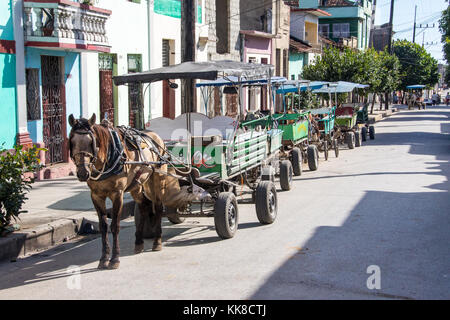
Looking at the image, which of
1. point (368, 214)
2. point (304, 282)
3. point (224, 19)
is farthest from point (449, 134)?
point (304, 282)

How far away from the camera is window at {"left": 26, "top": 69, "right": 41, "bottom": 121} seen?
13906 mm

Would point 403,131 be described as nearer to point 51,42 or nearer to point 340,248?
point 51,42

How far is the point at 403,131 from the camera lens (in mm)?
30672

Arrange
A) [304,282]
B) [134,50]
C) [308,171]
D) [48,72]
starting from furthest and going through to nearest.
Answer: [134,50], [308,171], [48,72], [304,282]

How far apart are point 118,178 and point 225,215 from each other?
177 centimetres


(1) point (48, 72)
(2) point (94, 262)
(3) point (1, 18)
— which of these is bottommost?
(2) point (94, 262)

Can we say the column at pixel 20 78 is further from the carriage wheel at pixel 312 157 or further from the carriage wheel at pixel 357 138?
the carriage wheel at pixel 357 138

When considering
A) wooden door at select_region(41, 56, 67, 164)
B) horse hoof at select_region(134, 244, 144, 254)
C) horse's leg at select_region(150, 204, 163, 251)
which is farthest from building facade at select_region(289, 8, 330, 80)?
horse hoof at select_region(134, 244, 144, 254)

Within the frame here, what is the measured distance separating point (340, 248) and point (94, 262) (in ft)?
10.5

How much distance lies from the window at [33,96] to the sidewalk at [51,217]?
166cm

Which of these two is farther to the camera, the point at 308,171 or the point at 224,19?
the point at 224,19

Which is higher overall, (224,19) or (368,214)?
(224,19)

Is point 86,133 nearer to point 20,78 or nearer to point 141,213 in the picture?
point 141,213

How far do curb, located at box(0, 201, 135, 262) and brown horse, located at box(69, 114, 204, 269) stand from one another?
5.06 ft
